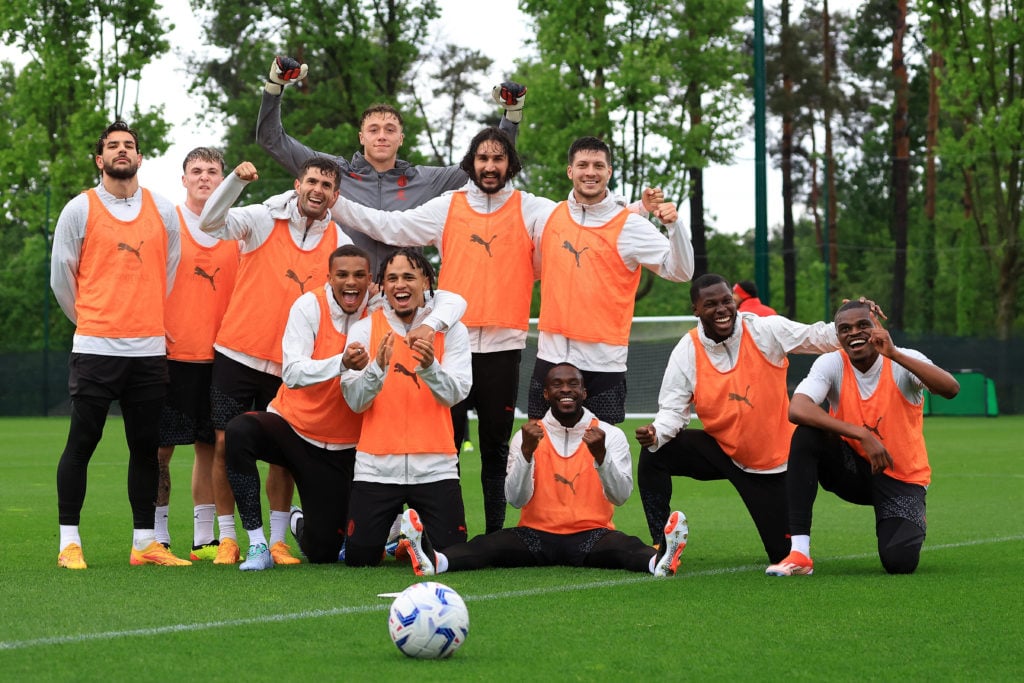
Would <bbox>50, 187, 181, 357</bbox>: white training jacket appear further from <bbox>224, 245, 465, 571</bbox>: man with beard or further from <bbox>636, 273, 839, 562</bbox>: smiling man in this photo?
<bbox>636, 273, 839, 562</bbox>: smiling man

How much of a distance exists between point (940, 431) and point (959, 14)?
9.43 meters

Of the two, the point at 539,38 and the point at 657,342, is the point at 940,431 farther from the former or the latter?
the point at 539,38

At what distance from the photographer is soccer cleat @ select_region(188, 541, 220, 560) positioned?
764cm

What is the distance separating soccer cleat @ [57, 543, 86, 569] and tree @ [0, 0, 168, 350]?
20.0 meters

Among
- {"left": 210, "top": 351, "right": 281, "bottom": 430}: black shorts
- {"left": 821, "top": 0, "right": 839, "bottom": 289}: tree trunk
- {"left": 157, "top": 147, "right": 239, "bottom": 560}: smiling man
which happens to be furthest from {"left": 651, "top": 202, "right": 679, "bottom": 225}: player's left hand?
{"left": 821, "top": 0, "right": 839, "bottom": 289}: tree trunk

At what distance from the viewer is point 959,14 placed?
26.6m

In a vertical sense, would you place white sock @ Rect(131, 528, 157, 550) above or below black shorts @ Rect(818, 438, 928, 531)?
below

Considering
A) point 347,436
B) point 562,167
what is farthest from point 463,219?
point 562,167

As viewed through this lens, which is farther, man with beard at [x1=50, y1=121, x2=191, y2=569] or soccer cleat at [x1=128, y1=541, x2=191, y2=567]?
soccer cleat at [x1=128, y1=541, x2=191, y2=567]

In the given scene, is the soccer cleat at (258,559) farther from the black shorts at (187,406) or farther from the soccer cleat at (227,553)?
the black shorts at (187,406)

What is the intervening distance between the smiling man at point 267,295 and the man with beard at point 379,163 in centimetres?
31

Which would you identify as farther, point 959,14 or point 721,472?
point 959,14

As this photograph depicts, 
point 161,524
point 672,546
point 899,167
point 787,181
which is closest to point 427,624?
point 672,546

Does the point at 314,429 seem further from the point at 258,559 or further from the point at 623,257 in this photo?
the point at 623,257
